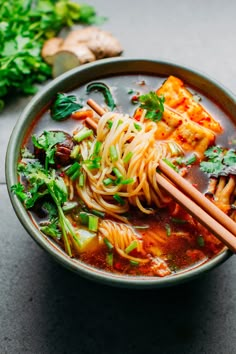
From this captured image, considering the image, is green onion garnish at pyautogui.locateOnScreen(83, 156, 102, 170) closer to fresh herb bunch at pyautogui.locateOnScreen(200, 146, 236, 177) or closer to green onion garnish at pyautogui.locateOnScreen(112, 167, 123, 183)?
green onion garnish at pyautogui.locateOnScreen(112, 167, 123, 183)

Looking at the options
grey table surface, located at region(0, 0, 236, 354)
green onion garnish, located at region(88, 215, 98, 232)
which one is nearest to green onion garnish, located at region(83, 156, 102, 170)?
green onion garnish, located at region(88, 215, 98, 232)

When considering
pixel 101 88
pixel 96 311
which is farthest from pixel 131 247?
pixel 101 88

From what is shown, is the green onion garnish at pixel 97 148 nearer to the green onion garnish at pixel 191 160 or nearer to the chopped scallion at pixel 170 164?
the chopped scallion at pixel 170 164

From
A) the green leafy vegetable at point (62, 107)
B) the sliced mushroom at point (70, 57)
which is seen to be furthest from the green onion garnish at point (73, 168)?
the sliced mushroom at point (70, 57)

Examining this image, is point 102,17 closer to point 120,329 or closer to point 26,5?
point 26,5

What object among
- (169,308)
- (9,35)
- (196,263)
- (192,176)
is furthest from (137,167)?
(9,35)

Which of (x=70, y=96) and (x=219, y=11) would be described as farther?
(x=219, y=11)

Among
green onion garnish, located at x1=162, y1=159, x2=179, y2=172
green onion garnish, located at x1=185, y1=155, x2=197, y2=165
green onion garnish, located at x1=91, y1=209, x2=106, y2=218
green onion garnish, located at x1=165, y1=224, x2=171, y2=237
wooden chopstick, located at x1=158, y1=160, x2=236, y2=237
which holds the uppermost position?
green onion garnish, located at x1=185, y1=155, x2=197, y2=165
